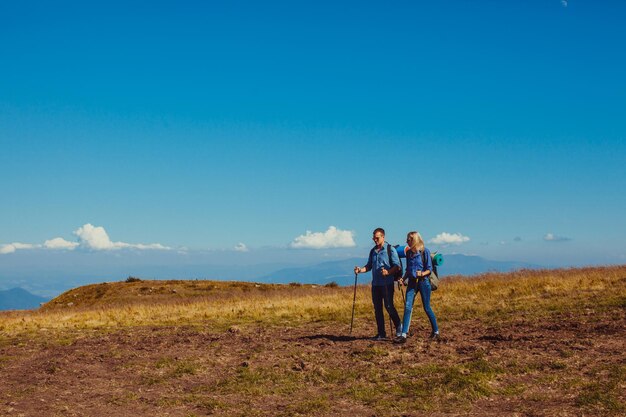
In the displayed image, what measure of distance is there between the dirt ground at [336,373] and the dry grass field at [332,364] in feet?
0.13

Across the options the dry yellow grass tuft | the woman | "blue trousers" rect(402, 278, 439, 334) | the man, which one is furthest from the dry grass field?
the man

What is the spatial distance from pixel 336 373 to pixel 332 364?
2.99 ft

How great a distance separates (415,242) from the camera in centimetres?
1420

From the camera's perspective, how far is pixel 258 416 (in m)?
8.86

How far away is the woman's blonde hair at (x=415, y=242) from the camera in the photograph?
1409 centimetres

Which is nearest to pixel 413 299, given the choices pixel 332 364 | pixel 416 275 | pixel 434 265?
pixel 416 275

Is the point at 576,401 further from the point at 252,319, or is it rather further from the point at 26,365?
the point at 252,319

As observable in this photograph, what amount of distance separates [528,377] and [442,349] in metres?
2.89

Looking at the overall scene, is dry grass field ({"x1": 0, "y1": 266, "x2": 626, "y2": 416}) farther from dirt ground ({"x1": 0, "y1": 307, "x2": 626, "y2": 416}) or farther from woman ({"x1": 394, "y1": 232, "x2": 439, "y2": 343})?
woman ({"x1": 394, "y1": 232, "x2": 439, "y2": 343})

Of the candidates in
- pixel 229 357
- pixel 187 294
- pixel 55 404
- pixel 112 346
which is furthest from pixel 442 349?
pixel 187 294

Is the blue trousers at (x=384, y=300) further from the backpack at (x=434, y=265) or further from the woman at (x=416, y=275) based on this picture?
the backpack at (x=434, y=265)

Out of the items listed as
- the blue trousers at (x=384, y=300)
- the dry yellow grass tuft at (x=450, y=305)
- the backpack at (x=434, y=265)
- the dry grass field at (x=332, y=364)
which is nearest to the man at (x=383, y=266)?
the blue trousers at (x=384, y=300)

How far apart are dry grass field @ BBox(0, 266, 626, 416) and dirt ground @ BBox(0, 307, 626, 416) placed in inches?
1.6

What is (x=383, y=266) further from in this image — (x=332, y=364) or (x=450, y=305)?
(x=450, y=305)
